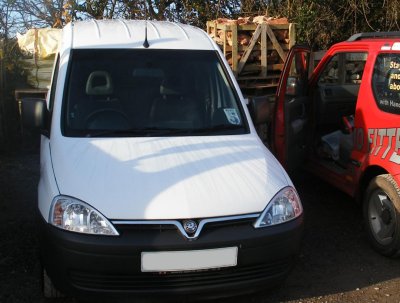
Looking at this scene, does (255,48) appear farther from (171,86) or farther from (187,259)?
(187,259)

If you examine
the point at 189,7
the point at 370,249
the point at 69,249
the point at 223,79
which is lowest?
the point at 370,249

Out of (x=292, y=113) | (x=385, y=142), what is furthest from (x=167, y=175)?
(x=292, y=113)

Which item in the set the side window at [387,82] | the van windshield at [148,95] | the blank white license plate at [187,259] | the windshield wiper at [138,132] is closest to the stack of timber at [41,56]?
the van windshield at [148,95]

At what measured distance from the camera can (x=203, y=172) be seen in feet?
11.1

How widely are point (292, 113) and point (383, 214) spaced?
1.51m

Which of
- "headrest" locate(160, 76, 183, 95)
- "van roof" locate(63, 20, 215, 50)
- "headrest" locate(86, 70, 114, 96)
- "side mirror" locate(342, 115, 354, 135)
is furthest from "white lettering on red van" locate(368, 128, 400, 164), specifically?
"headrest" locate(86, 70, 114, 96)

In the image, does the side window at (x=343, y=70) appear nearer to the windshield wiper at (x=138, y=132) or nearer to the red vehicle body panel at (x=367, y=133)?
the red vehicle body panel at (x=367, y=133)

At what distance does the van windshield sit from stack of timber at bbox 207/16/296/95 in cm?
321

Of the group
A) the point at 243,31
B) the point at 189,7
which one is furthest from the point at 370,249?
the point at 189,7

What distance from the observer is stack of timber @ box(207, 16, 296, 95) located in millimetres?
7562

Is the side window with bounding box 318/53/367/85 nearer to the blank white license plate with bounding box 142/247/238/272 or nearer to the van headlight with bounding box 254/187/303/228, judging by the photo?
the van headlight with bounding box 254/187/303/228

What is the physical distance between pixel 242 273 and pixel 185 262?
0.40 metres

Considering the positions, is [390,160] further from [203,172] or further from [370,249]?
[203,172]

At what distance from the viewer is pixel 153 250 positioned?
2.93 meters
